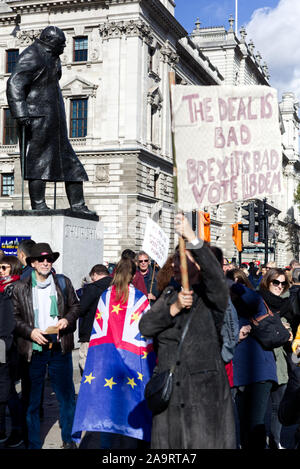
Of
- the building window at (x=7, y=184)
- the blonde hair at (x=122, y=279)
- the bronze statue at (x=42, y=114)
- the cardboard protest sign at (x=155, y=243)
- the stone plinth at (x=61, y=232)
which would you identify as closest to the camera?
the blonde hair at (x=122, y=279)

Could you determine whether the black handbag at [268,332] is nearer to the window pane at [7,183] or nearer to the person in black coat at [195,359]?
the person in black coat at [195,359]

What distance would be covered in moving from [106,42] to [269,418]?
1278 inches

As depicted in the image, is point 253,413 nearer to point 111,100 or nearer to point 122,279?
point 122,279

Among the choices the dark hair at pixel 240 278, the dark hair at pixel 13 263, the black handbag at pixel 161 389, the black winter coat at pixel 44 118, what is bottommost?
the black handbag at pixel 161 389

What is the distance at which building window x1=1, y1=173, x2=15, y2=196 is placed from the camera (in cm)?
3916

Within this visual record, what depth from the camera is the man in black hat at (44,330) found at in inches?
211

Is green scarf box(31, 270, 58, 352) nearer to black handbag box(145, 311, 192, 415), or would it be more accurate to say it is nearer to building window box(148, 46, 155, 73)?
black handbag box(145, 311, 192, 415)

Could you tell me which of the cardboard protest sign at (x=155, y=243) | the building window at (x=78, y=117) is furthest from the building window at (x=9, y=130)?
the cardboard protest sign at (x=155, y=243)

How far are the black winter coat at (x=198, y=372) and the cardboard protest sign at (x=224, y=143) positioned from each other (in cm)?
61

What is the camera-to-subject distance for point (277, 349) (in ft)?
19.4

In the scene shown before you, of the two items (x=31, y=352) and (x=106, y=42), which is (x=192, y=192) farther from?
(x=106, y=42)

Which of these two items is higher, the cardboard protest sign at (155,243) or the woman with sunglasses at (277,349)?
the cardboard protest sign at (155,243)

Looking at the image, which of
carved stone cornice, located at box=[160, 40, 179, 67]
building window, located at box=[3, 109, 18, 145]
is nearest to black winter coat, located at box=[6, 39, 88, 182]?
building window, located at box=[3, 109, 18, 145]

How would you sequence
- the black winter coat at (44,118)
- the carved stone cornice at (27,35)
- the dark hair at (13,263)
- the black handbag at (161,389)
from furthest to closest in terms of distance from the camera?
the carved stone cornice at (27,35)
the black winter coat at (44,118)
the dark hair at (13,263)
the black handbag at (161,389)
